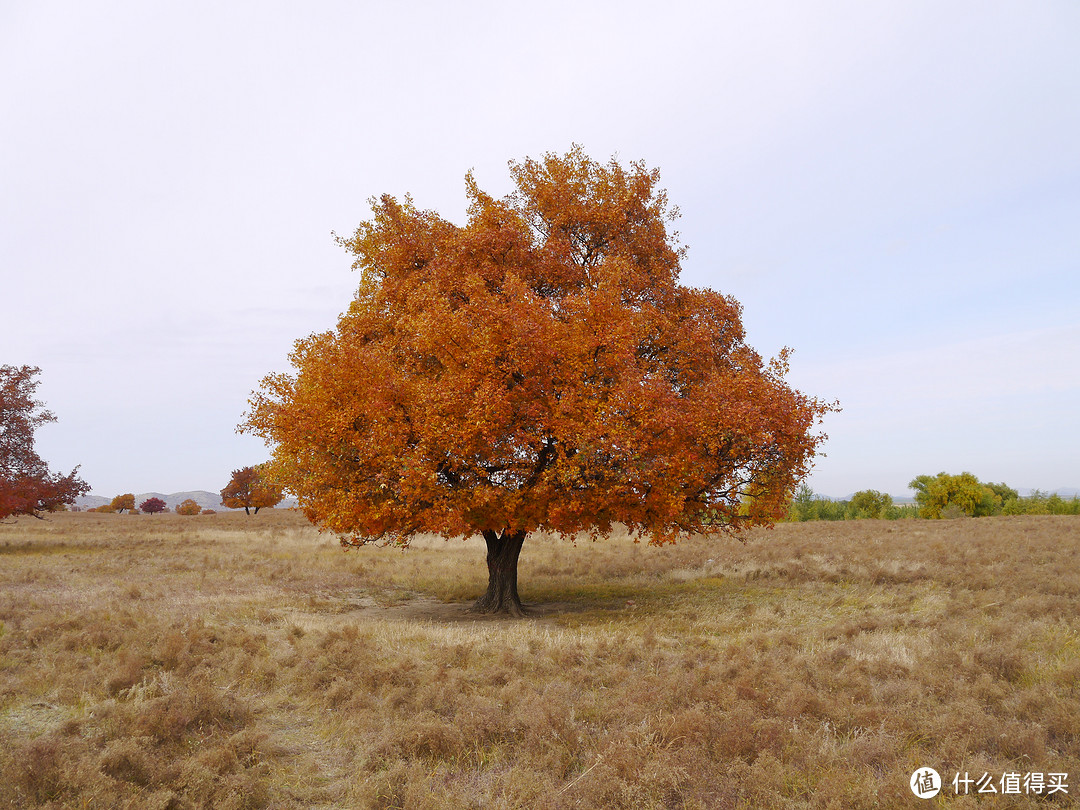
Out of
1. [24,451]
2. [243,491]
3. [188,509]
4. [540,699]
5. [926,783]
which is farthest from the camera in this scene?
[188,509]

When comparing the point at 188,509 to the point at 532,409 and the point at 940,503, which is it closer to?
the point at 532,409

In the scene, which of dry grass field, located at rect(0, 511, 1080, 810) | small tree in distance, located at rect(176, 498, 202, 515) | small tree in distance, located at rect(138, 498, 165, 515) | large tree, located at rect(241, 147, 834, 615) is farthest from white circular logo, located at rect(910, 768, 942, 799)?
small tree in distance, located at rect(176, 498, 202, 515)

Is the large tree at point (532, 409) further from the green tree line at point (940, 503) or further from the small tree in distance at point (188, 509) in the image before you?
the small tree in distance at point (188, 509)

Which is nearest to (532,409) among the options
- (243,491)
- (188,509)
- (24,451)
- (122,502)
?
(24,451)

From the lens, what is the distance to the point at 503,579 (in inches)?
737

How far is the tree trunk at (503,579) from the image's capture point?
18500 millimetres

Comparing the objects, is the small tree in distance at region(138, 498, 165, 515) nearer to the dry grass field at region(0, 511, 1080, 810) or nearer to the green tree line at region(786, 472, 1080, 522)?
the dry grass field at region(0, 511, 1080, 810)

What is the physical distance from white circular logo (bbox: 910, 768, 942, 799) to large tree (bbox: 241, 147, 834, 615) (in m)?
7.84

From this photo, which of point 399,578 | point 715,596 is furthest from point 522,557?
point 715,596

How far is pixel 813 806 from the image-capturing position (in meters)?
5.94

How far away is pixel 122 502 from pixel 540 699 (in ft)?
436

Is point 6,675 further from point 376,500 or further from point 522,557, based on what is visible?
point 522,557

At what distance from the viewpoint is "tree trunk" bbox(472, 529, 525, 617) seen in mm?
18500

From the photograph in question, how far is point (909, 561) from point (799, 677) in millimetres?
19381
